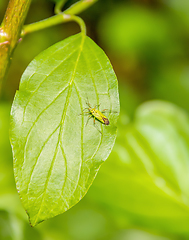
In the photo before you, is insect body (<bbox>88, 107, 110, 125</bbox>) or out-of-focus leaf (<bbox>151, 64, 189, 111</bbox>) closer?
insect body (<bbox>88, 107, 110, 125</bbox>)

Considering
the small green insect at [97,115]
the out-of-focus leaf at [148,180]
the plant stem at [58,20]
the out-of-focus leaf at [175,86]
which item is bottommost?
the out-of-focus leaf at [175,86]

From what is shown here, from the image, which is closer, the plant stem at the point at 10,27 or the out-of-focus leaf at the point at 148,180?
the plant stem at the point at 10,27

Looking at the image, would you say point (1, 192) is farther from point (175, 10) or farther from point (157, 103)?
point (175, 10)

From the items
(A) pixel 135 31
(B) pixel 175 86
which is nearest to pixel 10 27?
(B) pixel 175 86

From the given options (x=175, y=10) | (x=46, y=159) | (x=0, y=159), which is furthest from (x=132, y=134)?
(x=175, y=10)

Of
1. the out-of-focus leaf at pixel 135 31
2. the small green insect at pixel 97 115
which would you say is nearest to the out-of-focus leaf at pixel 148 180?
the small green insect at pixel 97 115

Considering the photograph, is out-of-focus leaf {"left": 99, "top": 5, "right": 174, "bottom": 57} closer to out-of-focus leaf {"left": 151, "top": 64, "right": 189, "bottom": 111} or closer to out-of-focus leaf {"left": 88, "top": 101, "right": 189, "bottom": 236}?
out-of-focus leaf {"left": 151, "top": 64, "right": 189, "bottom": 111}

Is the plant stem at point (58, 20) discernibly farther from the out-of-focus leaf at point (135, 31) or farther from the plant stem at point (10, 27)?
the out-of-focus leaf at point (135, 31)

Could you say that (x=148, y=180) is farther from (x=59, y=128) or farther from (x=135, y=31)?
(x=135, y=31)

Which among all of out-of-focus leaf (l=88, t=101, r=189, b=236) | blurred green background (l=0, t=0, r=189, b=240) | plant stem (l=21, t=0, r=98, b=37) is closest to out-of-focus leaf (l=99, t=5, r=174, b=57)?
blurred green background (l=0, t=0, r=189, b=240)
